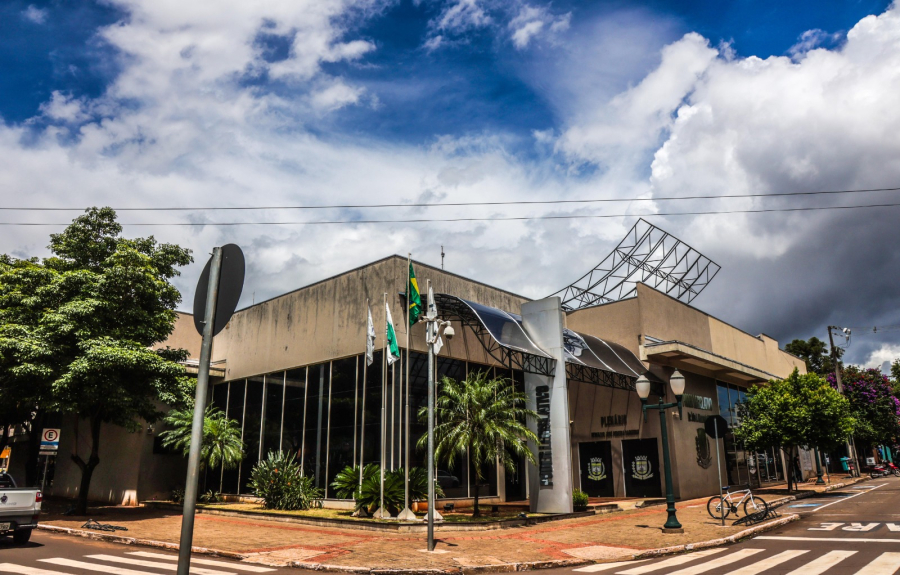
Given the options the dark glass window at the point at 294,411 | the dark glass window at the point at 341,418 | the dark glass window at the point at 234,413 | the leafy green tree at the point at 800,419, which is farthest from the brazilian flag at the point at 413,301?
the leafy green tree at the point at 800,419

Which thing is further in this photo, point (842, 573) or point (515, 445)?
point (515, 445)

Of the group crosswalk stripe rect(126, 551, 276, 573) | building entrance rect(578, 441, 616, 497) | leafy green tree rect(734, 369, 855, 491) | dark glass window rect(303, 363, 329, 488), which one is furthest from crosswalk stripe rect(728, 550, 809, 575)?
building entrance rect(578, 441, 616, 497)

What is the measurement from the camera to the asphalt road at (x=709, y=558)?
415 inches

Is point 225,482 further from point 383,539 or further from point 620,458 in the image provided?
point 620,458

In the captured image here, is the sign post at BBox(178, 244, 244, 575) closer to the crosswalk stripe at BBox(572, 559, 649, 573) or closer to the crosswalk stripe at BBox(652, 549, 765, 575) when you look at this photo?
the crosswalk stripe at BBox(572, 559, 649, 573)

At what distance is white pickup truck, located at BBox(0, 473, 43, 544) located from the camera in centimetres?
1291

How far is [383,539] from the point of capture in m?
15.4

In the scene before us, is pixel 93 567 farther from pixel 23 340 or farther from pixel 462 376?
pixel 462 376

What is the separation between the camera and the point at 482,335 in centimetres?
2673

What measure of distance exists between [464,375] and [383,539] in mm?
10683

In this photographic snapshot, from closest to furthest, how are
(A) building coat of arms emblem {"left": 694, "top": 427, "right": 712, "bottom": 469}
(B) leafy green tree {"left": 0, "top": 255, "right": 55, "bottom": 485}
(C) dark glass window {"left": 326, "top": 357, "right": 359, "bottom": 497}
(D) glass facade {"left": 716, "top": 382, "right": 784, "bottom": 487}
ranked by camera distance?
(B) leafy green tree {"left": 0, "top": 255, "right": 55, "bottom": 485} < (C) dark glass window {"left": 326, "top": 357, "right": 359, "bottom": 497} < (A) building coat of arms emblem {"left": 694, "top": 427, "right": 712, "bottom": 469} < (D) glass facade {"left": 716, "top": 382, "right": 784, "bottom": 487}

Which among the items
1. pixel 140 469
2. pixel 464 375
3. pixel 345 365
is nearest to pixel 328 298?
pixel 345 365

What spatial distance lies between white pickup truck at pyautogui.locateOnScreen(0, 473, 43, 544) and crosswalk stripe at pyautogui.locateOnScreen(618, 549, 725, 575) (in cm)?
1280

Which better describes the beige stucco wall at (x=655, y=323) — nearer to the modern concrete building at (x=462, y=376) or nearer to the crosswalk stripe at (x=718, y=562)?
the modern concrete building at (x=462, y=376)
